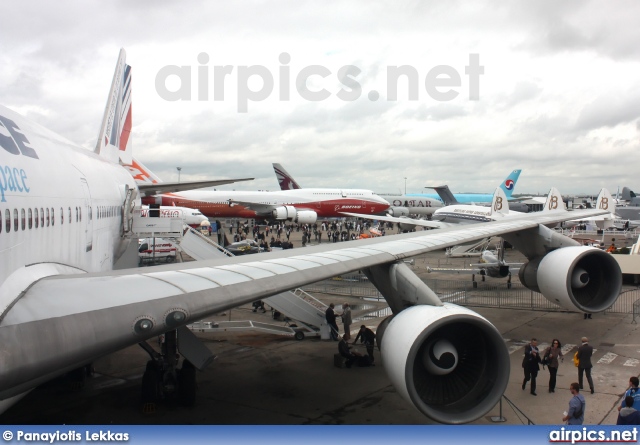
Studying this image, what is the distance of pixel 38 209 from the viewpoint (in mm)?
7777

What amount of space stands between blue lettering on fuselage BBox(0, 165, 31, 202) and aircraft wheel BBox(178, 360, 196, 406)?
460 cm

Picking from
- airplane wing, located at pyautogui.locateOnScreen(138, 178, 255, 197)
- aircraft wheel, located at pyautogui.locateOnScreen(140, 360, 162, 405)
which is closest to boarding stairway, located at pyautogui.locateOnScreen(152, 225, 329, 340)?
airplane wing, located at pyautogui.locateOnScreen(138, 178, 255, 197)

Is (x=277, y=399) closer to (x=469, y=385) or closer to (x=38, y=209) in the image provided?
(x=469, y=385)

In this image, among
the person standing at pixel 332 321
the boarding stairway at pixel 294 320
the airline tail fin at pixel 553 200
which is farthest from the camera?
the airline tail fin at pixel 553 200

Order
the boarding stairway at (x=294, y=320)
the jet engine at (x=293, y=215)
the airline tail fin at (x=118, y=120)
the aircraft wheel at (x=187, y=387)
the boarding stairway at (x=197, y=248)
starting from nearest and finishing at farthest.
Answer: the aircraft wheel at (x=187, y=387), the boarding stairway at (x=294, y=320), the boarding stairway at (x=197, y=248), the airline tail fin at (x=118, y=120), the jet engine at (x=293, y=215)

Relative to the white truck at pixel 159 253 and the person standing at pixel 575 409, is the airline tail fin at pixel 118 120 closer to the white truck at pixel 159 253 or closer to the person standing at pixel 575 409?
the white truck at pixel 159 253

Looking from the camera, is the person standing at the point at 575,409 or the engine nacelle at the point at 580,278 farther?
the engine nacelle at the point at 580,278

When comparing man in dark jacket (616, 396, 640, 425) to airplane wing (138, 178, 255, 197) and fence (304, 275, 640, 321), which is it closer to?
fence (304, 275, 640, 321)

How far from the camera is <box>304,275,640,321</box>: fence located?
20.4m

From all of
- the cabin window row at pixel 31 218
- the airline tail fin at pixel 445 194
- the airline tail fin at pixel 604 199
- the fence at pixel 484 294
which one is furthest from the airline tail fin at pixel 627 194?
the cabin window row at pixel 31 218

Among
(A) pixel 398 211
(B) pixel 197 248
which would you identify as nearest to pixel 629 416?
(B) pixel 197 248

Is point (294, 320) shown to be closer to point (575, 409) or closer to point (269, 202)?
point (575, 409)

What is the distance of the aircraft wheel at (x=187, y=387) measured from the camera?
34.4 feet

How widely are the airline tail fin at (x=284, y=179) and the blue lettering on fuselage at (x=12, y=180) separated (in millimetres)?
74387
